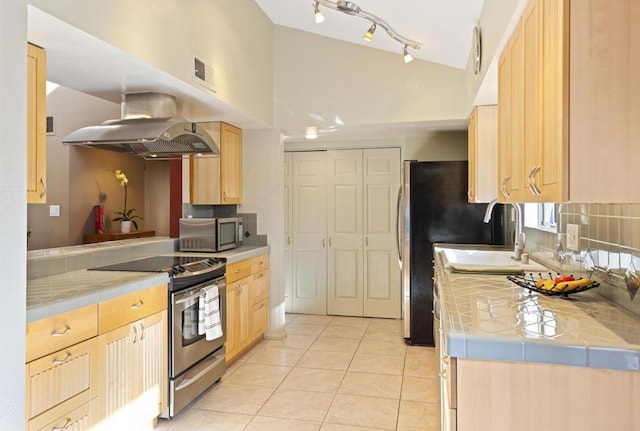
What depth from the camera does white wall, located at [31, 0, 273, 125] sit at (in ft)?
6.60

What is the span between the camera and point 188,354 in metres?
2.76

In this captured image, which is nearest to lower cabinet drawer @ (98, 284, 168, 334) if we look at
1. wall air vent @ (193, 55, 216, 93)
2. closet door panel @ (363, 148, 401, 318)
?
wall air vent @ (193, 55, 216, 93)

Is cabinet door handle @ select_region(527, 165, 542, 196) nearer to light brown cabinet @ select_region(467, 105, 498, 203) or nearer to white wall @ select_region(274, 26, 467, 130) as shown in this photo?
light brown cabinet @ select_region(467, 105, 498, 203)

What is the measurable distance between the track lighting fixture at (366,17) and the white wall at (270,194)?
4.97 ft

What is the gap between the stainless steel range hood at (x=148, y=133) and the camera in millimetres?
2684

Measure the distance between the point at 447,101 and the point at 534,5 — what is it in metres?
2.32

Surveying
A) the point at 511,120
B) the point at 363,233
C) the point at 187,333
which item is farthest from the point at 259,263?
the point at 511,120

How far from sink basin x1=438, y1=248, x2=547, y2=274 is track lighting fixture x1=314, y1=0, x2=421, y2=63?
1607 millimetres

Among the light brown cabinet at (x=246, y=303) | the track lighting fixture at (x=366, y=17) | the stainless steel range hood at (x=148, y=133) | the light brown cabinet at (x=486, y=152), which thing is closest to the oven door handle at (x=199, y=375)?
the light brown cabinet at (x=246, y=303)

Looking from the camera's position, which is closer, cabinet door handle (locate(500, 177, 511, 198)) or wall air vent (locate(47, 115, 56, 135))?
cabinet door handle (locate(500, 177, 511, 198))

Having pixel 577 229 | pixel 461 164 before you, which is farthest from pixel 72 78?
pixel 461 164

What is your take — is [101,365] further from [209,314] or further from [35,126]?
[35,126]

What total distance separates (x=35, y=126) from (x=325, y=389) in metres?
2.45

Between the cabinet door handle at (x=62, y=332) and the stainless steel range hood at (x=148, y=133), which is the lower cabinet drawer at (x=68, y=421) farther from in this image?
the stainless steel range hood at (x=148, y=133)
